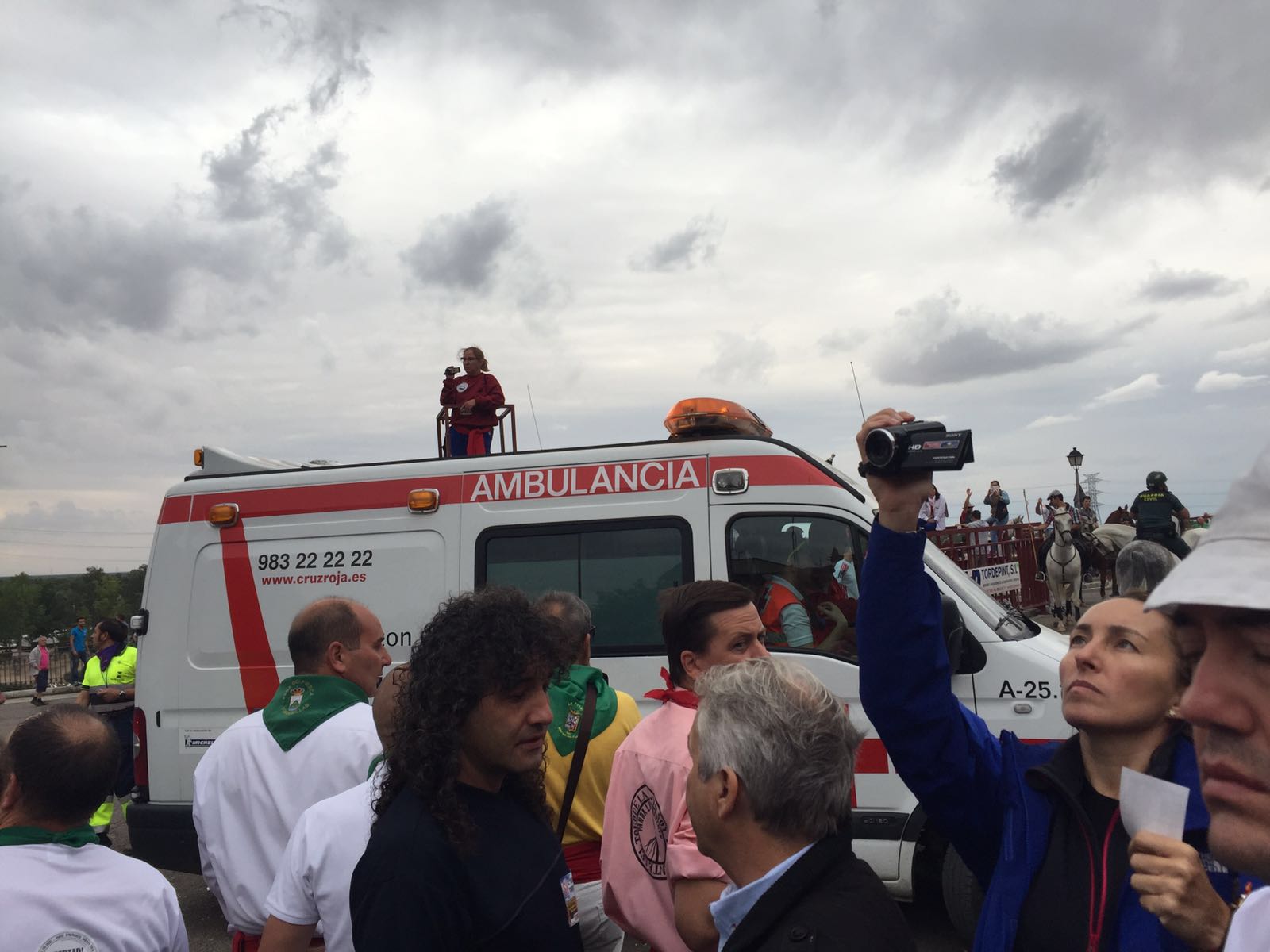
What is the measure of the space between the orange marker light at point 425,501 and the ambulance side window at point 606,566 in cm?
33

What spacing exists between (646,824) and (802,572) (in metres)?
3.03

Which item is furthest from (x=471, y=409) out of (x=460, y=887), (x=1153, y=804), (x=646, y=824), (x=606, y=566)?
(x=1153, y=804)

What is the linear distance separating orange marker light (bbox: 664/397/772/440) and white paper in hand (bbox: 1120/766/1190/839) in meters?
4.29

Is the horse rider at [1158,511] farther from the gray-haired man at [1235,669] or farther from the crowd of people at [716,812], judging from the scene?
the gray-haired man at [1235,669]

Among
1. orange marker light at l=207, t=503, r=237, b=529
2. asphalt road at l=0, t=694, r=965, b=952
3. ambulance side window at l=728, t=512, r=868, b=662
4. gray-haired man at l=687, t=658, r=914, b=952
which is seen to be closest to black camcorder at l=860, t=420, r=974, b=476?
gray-haired man at l=687, t=658, r=914, b=952

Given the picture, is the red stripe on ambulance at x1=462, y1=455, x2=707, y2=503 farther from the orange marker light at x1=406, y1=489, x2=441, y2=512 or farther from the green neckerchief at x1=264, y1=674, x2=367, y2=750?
the green neckerchief at x1=264, y1=674, x2=367, y2=750

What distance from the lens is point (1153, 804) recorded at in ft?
4.58

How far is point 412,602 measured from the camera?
18.9 feet

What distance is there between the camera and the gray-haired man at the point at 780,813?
64.1 inches

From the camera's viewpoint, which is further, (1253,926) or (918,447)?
(918,447)

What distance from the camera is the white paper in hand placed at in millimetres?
1369

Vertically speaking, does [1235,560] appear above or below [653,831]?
above

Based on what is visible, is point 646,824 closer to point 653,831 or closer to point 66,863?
point 653,831

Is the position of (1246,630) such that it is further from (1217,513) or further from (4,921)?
(4,921)
